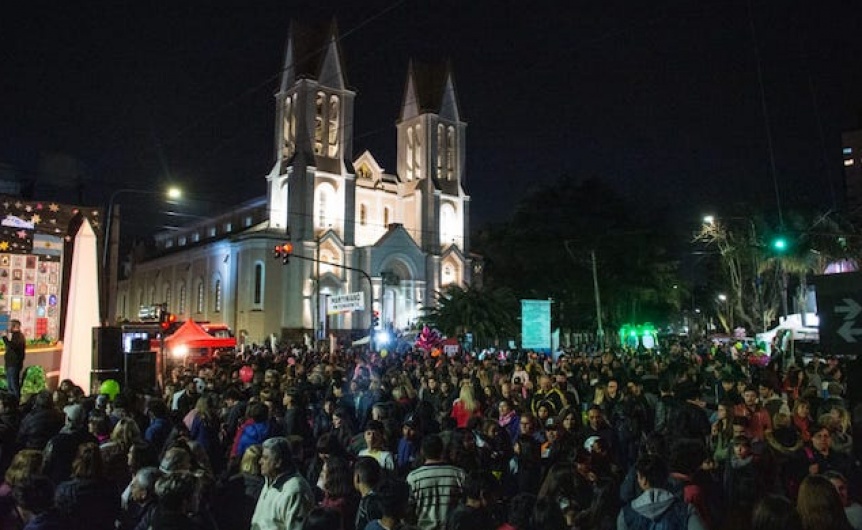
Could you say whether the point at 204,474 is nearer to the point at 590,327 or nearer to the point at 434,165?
the point at 590,327

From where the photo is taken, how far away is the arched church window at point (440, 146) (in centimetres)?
6581

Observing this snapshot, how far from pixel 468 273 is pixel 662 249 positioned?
19.2 metres

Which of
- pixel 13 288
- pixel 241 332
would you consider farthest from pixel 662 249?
pixel 13 288

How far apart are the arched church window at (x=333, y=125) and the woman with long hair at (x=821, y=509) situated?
57171 millimetres

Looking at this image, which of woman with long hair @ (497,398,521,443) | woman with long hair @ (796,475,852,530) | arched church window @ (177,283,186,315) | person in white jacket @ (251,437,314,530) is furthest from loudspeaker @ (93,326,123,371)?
arched church window @ (177,283,186,315)

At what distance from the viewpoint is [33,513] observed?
15.0 ft

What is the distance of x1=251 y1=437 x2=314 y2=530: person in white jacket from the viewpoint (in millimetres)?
→ 5238

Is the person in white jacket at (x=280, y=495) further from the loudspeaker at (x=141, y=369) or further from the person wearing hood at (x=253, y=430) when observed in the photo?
the loudspeaker at (x=141, y=369)

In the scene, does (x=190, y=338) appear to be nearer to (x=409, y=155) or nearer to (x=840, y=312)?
(x=840, y=312)

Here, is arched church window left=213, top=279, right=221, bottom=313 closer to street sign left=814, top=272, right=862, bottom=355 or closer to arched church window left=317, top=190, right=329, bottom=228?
arched church window left=317, top=190, right=329, bottom=228

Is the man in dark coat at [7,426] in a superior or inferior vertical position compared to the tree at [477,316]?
inferior

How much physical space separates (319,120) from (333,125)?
134 cm

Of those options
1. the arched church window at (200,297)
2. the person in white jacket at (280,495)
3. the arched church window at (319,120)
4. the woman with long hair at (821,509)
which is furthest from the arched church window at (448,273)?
the woman with long hair at (821,509)

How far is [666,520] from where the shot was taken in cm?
489
